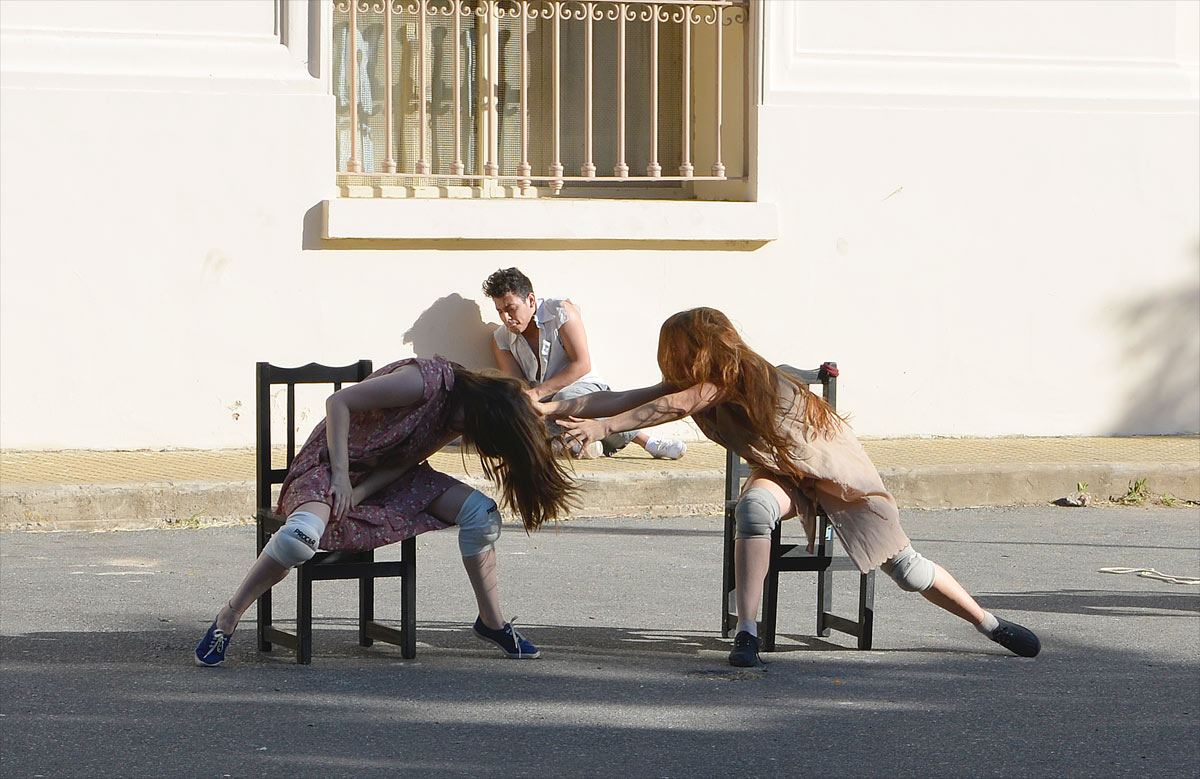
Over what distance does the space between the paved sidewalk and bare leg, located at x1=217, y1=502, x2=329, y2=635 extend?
3076 millimetres

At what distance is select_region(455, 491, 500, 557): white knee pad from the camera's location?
17.9 feet

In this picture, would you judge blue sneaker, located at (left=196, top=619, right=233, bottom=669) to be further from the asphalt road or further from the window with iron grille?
the window with iron grille

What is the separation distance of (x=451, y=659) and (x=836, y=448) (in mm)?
1449

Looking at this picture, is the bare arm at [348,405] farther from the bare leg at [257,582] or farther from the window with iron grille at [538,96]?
the window with iron grille at [538,96]

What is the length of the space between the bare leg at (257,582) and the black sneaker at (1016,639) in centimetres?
226

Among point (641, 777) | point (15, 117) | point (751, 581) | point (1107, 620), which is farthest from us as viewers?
point (15, 117)

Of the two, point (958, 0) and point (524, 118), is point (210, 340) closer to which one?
point (524, 118)

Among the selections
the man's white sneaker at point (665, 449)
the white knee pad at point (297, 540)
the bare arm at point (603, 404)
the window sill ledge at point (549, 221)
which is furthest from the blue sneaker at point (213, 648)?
the window sill ledge at point (549, 221)

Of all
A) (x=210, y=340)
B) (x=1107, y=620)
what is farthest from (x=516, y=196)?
(x=1107, y=620)

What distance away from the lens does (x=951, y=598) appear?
5637 mm

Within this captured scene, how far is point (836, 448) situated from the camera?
5.62m

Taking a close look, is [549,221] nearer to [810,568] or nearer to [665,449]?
[665,449]

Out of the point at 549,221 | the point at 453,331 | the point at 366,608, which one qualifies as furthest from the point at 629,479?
the point at 366,608

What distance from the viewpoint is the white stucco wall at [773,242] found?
953 cm
